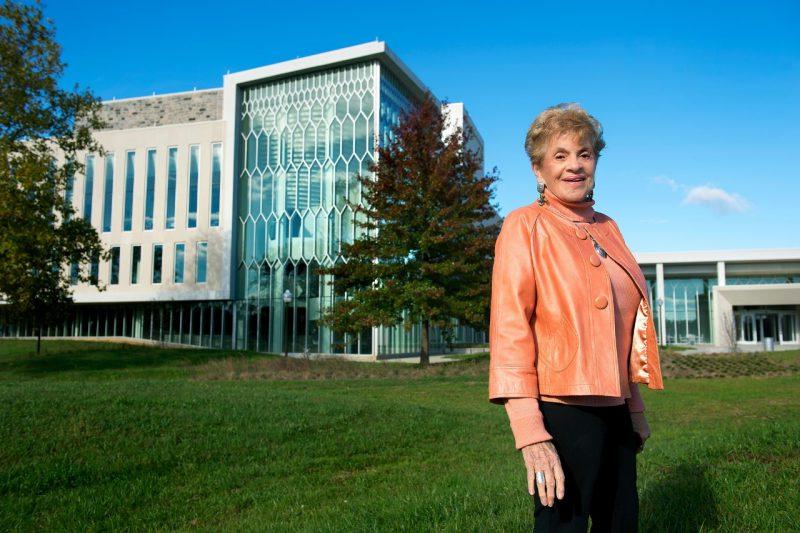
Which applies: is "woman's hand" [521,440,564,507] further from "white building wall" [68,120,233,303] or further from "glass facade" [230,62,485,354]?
"white building wall" [68,120,233,303]

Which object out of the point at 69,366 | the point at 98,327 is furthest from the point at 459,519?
the point at 98,327

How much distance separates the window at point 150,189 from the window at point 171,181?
1.16m

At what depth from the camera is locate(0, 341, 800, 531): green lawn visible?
4582 millimetres

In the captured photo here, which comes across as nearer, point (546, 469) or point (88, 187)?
point (546, 469)

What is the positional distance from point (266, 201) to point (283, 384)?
862 inches

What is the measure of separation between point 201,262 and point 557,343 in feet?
127

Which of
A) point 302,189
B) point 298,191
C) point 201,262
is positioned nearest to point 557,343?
point 302,189

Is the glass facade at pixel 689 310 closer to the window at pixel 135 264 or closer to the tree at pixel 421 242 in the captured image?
the tree at pixel 421 242

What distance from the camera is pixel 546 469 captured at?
2.19 meters

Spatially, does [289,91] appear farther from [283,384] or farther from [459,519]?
[459,519]

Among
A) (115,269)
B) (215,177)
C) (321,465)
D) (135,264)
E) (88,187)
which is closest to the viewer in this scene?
(321,465)

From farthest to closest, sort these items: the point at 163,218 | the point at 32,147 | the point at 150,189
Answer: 1. the point at 150,189
2. the point at 163,218
3. the point at 32,147

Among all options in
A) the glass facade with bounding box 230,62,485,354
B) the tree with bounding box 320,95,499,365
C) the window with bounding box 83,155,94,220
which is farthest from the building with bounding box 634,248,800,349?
the window with bounding box 83,155,94,220

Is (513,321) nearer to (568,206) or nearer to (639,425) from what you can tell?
(568,206)
